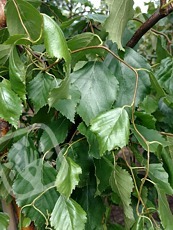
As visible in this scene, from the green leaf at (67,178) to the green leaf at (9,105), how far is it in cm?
7

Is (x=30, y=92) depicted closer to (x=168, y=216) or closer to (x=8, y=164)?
(x=8, y=164)

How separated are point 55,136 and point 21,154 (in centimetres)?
5

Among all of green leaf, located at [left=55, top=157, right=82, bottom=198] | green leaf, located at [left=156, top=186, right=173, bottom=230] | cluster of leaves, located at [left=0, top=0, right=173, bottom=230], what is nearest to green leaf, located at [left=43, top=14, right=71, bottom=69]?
cluster of leaves, located at [left=0, top=0, right=173, bottom=230]

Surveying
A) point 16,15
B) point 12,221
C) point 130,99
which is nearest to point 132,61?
point 130,99

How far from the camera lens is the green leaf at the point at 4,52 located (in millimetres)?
377

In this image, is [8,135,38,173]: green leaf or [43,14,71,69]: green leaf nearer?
[43,14,71,69]: green leaf

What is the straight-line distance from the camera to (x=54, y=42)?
1.06 ft

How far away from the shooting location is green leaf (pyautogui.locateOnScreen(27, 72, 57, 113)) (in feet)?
1.38

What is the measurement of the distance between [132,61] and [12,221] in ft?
0.98

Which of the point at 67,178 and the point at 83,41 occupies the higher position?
the point at 83,41

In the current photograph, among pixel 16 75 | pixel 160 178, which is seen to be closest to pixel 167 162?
pixel 160 178

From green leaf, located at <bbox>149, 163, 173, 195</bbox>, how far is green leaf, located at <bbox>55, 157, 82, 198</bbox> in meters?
0.13

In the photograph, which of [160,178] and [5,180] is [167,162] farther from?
[5,180]

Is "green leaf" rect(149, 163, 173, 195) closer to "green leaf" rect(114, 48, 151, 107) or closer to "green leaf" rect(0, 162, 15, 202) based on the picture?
"green leaf" rect(114, 48, 151, 107)
